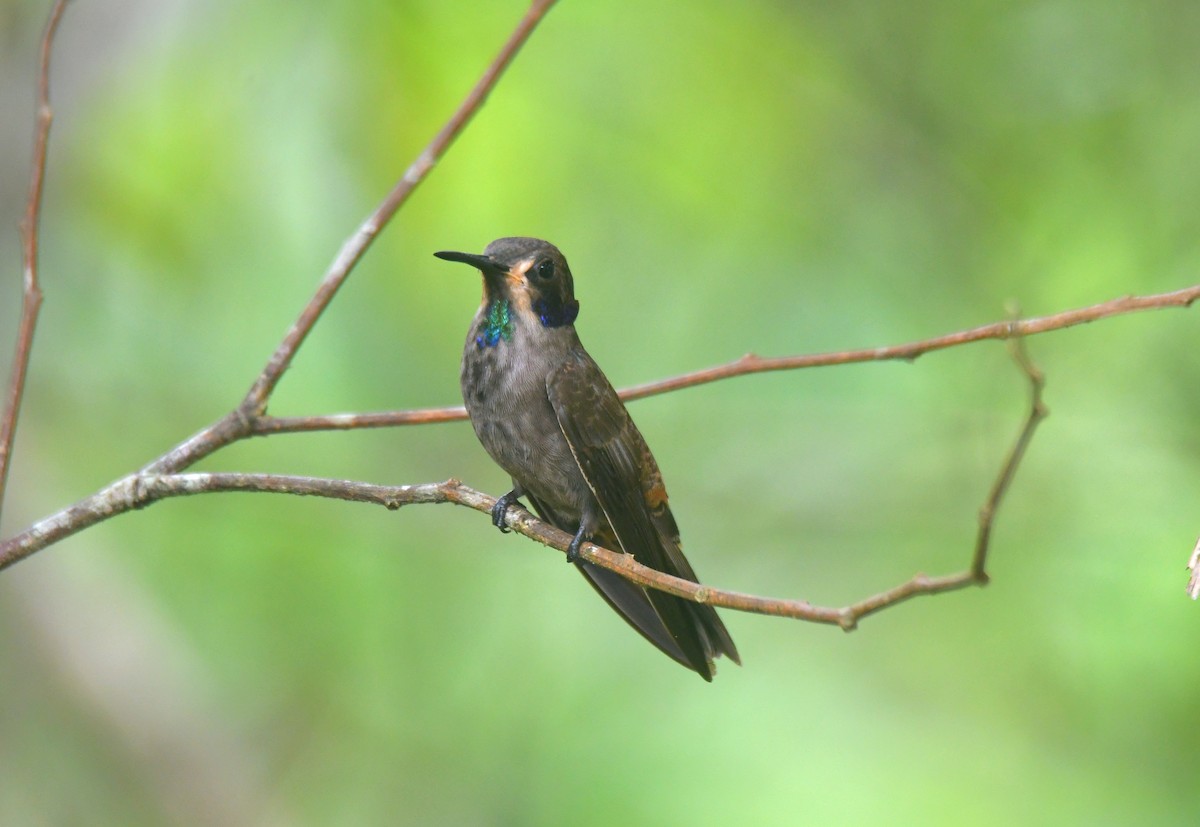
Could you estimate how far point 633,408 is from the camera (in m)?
6.18

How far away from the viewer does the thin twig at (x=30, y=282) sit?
222 centimetres

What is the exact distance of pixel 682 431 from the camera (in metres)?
5.91

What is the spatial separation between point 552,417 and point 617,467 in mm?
221

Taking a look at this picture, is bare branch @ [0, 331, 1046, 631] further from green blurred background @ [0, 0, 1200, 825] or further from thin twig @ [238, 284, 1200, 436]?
green blurred background @ [0, 0, 1200, 825]

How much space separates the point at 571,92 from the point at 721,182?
1.07 m

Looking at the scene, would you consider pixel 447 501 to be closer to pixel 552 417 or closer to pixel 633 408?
pixel 552 417

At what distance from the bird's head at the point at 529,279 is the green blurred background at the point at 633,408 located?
2347mm

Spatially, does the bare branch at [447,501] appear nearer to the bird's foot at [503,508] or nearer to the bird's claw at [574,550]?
the bird's claw at [574,550]

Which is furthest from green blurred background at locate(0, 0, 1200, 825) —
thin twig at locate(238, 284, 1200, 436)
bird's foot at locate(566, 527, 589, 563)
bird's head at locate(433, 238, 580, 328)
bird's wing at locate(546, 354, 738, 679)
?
bird's foot at locate(566, 527, 589, 563)

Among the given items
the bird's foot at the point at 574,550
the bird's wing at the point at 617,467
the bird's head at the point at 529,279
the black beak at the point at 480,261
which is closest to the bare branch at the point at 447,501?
the bird's foot at the point at 574,550

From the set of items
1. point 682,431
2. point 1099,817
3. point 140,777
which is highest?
point 682,431

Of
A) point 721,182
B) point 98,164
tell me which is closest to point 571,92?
point 721,182

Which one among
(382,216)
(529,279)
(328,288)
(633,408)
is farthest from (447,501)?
(633,408)

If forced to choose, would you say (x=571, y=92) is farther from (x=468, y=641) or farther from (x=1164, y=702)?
(x=1164, y=702)
